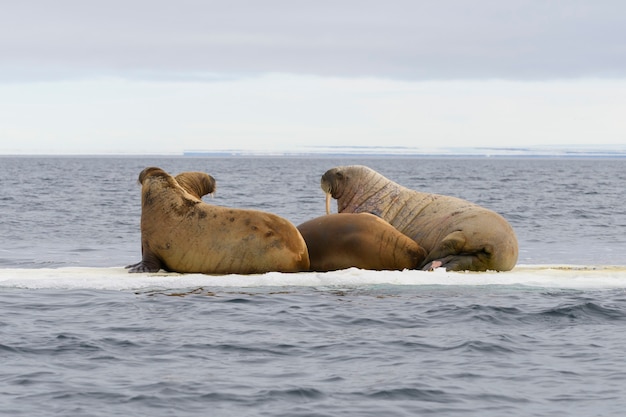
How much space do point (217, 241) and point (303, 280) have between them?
126 cm

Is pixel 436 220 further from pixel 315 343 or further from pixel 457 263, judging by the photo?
pixel 315 343

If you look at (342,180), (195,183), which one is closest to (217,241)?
(195,183)

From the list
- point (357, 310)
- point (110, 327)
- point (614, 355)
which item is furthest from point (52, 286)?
point (614, 355)

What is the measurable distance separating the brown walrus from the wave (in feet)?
1.42

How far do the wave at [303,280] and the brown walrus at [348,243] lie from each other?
1.42 feet

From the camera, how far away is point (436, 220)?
46.9ft

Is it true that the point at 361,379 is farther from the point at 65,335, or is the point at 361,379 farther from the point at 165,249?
the point at 165,249

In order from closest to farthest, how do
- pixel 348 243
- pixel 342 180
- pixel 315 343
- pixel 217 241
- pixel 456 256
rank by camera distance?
1. pixel 315 343
2. pixel 217 241
3. pixel 348 243
4. pixel 456 256
5. pixel 342 180

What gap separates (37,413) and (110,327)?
9.57ft

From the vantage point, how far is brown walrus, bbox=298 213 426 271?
522 inches

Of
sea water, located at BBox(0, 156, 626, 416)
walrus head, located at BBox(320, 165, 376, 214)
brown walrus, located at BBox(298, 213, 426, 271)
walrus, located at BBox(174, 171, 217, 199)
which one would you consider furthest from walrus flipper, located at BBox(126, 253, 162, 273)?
walrus head, located at BBox(320, 165, 376, 214)

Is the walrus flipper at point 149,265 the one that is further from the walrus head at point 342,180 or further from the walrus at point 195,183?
the walrus head at point 342,180

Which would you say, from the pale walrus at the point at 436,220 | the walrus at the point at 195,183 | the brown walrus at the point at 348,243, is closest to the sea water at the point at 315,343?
the pale walrus at the point at 436,220

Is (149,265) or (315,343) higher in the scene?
(149,265)
